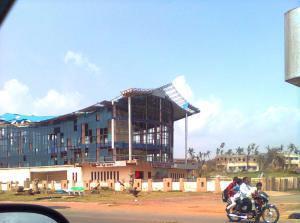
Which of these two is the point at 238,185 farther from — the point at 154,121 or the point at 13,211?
the point at 154,121

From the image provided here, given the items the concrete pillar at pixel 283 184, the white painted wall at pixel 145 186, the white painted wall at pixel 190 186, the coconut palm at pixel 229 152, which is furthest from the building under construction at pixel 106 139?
the coconut palm at pixel 229 152

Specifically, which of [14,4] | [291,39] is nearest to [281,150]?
[291,39]

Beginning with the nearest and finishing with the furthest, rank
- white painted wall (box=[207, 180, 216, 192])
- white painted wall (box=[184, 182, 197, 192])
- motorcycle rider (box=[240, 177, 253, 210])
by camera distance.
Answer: motorcycle rider (box=[240, 177, 253, 210]) < white painted wall (box=[207, 180, 216, 192]) < white painted wall (box=[184, 182, 197, 192])

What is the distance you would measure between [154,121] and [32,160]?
1836 cm

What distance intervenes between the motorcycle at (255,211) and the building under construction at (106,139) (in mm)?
41246

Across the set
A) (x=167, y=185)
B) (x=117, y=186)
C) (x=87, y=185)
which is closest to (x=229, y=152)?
(x=87, y=185)

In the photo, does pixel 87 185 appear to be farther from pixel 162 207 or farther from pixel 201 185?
pixel 162 207

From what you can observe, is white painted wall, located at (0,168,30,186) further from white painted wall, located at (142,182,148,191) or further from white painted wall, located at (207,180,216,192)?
white painted wall, located at (207,180,216,192)

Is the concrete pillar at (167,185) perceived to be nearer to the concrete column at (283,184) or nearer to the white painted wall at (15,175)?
the concrete column at (283,184)

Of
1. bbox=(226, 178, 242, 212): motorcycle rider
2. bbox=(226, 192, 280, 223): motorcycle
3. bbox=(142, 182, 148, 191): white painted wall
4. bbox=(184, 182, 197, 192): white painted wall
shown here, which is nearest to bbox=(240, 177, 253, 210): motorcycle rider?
bbox=(226, 192, 280, 223): motorcycle

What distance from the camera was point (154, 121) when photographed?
64750 millimetres

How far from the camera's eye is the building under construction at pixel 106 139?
5966 centimetres

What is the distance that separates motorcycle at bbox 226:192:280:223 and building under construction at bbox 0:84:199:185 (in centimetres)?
4125

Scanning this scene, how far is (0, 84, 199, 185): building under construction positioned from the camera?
59.7 meters
